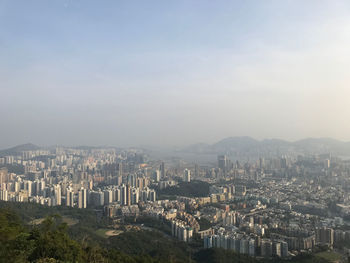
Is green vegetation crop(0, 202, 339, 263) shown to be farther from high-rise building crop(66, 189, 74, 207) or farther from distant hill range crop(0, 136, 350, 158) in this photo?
distant hill range crop(0, 136, 350, 158)

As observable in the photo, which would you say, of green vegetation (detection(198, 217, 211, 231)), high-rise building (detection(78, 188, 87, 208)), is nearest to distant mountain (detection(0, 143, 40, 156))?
high-rise building (detection(78, 188, 87, 208))

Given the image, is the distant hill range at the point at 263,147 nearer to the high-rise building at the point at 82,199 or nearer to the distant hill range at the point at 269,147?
the distant hill range at the point at 269,147

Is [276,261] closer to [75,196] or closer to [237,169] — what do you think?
[75,196]

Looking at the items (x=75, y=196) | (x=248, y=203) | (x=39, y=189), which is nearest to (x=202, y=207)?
(x=248, y=203)

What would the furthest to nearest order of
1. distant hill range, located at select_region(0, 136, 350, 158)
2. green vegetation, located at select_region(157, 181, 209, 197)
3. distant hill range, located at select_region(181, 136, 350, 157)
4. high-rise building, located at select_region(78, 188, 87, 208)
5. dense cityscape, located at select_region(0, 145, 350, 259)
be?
distant hill range, located at select_region(0, 136, 350, 158) < distant hill range, located at select_region(181, 136, 350, 157) < green vegetation, located at select_region(157, 181, 209, 197) < high-rise building, located at select_region(78, 188, 87, 208) < dense cityscape, located at select_region(0, 145, 350, 259)

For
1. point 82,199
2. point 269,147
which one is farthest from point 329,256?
point 269,147

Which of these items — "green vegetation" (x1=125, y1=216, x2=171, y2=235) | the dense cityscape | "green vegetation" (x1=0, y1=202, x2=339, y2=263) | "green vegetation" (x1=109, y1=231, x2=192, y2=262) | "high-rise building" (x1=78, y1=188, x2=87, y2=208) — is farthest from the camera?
"high-rise building" (x1=78, y1=188, x2=87, y2=208)
